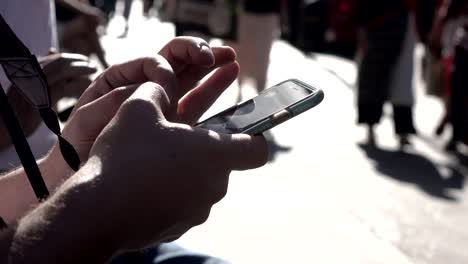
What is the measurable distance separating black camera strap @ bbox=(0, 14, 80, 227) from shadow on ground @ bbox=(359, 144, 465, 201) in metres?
3.79

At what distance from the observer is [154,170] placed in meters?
1.08

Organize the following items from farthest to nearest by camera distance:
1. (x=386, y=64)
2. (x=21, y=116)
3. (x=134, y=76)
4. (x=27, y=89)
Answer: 1. (x=386, y=64)
2. (x=21, y=116)
3. (x=134, y=76)
4. (x=27, y=89)

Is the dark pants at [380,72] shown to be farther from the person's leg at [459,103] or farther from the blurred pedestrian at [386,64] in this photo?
the person's leg at [459,103]

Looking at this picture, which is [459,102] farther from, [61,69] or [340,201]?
[61,69]

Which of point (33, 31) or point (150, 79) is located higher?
point (150, 79)

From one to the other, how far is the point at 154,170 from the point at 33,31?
3.59 feet

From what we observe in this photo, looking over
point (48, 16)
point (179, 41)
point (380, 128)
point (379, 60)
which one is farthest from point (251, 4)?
point (179, 41)

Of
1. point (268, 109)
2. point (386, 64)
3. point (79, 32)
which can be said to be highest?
point (268, 109)

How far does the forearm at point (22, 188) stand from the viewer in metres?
1.45

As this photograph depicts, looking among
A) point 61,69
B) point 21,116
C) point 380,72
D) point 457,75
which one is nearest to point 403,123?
point 380,72

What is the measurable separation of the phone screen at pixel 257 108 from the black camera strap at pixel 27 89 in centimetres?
28

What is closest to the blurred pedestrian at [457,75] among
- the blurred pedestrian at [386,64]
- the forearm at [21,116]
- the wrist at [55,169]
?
the blurred pedestrian at [386,64]

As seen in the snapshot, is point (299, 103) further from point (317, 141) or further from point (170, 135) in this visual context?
point (317, 141)

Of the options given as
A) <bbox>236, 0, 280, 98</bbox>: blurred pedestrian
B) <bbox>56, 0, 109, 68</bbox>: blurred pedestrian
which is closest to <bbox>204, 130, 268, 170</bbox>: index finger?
<bbox>56, 0, 109, 68</bbox>: blurred pedestrian
